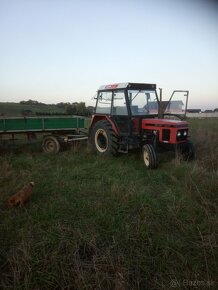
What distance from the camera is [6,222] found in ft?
12.3

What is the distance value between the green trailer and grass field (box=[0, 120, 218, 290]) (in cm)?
340

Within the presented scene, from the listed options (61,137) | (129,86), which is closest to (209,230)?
(129,86)

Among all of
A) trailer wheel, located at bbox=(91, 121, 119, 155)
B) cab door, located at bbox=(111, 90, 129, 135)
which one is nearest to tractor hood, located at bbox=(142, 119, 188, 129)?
cab door, located at bbox=(111, 90, 129, 135)

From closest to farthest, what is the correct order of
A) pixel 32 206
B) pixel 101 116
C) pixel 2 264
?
1. pixel 2 264
2. pixel 32 206
3. pixel 101 116

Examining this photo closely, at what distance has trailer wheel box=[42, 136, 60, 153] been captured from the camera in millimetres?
9430

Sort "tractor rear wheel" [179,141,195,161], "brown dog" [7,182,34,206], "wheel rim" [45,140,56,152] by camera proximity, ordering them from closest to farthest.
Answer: "brown dog" [7,182,34,206] → "tractor rear wheel" [179,141,195,161] → "wheel rim" [45,140,56,152]

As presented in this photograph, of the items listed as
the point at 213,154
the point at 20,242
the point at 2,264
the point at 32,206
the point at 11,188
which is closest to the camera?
the point at 2,264

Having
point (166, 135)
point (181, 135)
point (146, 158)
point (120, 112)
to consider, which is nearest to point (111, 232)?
point (146, 158)

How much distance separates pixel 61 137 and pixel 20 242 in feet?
21.4

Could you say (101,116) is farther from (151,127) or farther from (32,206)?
(32,206)

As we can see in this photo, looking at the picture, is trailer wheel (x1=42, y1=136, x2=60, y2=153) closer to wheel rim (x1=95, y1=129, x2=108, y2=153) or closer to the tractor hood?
wheel rim (x1=95, y1=129, x2=108, y2=153)

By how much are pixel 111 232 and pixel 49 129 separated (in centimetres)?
663

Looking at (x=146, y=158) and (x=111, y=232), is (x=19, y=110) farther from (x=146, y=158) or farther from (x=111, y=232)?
(x=111, y=232)

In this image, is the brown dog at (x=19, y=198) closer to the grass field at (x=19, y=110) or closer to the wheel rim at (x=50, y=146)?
the wheel rim at (x=50, y=146)
